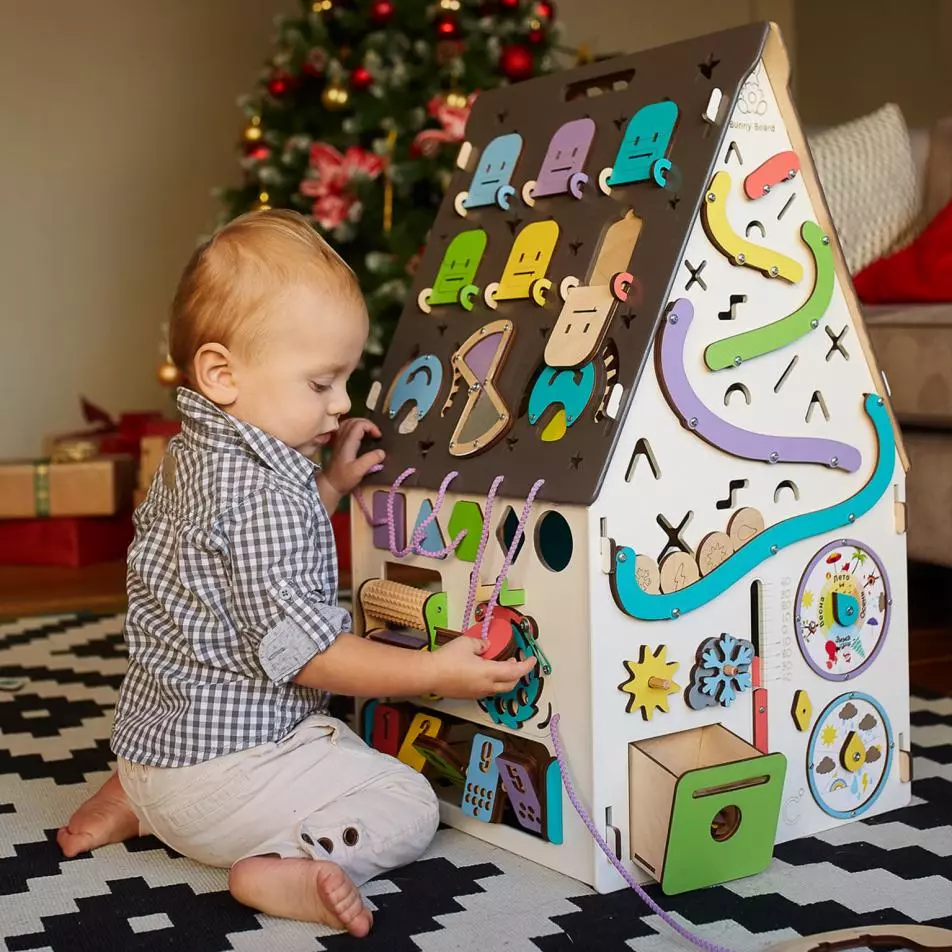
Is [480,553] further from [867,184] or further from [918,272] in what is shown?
[867,184]

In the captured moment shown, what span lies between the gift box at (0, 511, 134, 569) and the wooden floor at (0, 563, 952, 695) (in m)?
0.04

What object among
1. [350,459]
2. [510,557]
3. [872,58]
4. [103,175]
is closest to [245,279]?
[350,459]

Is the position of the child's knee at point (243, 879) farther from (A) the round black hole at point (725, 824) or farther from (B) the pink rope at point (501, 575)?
(A) the round black hole at point (725, 824)

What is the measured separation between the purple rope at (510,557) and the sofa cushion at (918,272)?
3.83 feet

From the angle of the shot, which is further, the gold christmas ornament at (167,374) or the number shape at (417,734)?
the gold christmas ornament at (167,374)

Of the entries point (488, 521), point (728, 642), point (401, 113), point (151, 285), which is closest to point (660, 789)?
point (728, 642)

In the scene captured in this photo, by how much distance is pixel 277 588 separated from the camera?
1.09 metres

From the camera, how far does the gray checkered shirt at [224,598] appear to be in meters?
1.10

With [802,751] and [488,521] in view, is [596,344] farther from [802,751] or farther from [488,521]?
[802,751]

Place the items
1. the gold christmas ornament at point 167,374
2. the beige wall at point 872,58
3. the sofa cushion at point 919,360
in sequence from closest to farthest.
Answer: the sofa cushion at point 919,360
the gold christmas ornament at point 167,374
the beige wall at point 872,58

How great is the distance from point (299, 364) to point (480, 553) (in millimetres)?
228

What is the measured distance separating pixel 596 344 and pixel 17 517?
80.7 inches

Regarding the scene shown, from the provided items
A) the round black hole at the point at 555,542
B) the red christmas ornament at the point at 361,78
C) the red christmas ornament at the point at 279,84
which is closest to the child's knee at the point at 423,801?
the round black hole at the point at 555,542

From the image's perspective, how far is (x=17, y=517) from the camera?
112 inches
